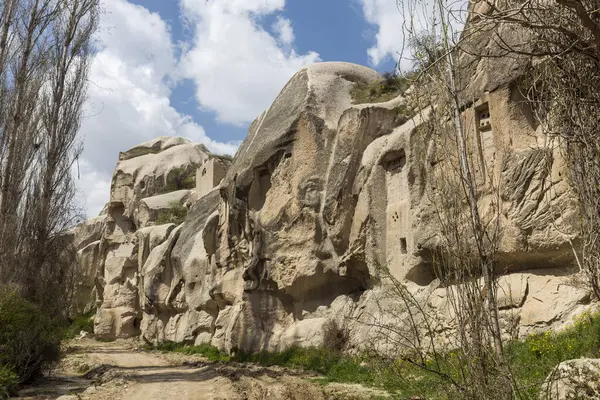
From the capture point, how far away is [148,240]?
2927cm

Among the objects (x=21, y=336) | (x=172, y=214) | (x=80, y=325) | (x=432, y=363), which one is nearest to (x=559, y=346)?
(x=432, y=363)

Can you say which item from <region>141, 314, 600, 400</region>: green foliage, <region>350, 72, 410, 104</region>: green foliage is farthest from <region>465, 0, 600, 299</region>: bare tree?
<region>350, 72, 410, 104</region>: green foliage

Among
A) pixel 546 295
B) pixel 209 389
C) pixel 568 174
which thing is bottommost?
pixel 209 389

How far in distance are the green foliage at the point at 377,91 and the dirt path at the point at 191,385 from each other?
818 cm

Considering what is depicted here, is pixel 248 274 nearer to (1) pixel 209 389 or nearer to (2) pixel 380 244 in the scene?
(2) pixel 380 244

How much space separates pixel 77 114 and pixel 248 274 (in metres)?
6.70

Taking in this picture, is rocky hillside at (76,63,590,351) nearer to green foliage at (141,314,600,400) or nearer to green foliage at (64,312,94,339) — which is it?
green foliage at (141,314,600,400)

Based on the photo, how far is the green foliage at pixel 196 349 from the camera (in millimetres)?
17531

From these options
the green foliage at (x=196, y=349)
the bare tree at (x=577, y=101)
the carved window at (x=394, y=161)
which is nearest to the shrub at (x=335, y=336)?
the carved window at (x=394, y=161)

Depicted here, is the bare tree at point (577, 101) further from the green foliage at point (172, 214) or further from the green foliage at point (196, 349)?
the green foliage at point (172, 214)

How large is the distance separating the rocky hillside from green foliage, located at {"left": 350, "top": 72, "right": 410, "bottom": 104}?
1.12ft

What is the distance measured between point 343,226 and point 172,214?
2045 cm

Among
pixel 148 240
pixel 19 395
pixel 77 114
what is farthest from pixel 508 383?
pixel 148 240

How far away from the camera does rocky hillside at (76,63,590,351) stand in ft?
30.8
